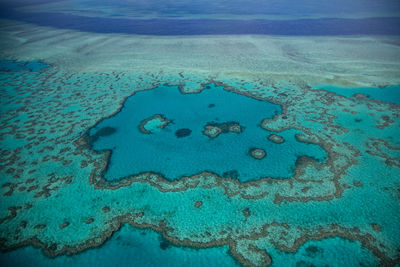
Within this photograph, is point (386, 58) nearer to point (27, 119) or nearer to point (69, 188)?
point (69, 188)

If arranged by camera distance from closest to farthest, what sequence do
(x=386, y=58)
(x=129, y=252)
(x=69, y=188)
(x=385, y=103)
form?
(x=129, y=252) → (x=69, y=188) → (x=385, y=103) → (x=386, y=58)

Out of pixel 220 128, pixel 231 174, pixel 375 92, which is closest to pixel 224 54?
pixel 375 92

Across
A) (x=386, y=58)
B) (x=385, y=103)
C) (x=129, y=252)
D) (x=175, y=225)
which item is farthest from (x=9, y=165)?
(x=386, y=58)

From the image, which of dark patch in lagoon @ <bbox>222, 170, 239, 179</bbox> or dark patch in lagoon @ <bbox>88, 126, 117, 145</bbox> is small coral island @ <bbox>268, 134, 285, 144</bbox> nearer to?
dark patch in lagoon @ <bbox>222, 170, 239, 179</bbox>

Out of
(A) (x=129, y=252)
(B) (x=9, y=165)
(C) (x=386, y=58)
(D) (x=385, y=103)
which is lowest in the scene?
(A) (x=129, y=252)

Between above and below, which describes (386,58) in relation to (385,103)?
above

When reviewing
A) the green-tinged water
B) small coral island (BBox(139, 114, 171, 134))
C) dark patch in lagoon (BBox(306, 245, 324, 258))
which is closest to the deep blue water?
the green-tinged water
